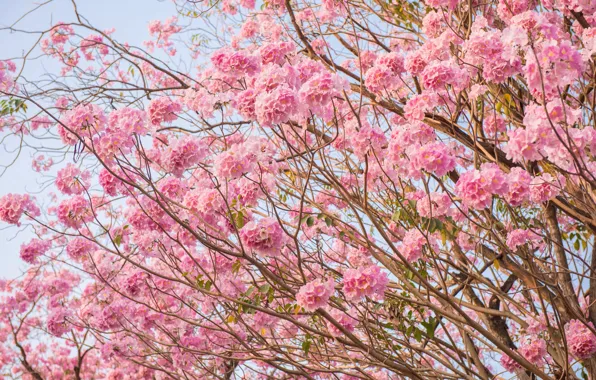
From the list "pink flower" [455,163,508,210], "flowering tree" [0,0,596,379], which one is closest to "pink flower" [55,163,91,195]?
"flowering tree" [0,0,596,379]

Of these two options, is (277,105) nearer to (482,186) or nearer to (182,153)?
(182,153)

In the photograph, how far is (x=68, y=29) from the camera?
6672 millimetres

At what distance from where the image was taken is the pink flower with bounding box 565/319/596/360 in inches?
151

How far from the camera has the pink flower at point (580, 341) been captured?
3.83m

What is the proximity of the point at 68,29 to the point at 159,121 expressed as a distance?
4111mm

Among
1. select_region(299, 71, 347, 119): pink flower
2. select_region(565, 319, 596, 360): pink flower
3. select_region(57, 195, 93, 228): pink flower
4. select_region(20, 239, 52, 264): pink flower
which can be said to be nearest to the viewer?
select_region(299, 71, 347, 119): pink flower

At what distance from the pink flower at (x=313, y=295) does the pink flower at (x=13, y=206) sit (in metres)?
2.09

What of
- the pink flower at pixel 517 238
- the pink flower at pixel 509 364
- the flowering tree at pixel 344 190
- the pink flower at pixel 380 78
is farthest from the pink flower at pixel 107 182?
the pink flower at pixel 509 364

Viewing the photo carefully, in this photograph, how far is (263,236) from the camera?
2.81 m

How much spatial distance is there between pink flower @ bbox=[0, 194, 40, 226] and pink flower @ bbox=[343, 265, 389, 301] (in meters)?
2.27

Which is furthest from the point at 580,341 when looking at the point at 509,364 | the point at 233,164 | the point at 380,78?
the point at 233,164

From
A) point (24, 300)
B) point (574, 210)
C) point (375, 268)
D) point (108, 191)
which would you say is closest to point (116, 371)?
point (24, 300)

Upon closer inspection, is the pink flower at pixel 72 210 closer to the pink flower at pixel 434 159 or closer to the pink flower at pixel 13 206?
the pink flower at pixel 13 206

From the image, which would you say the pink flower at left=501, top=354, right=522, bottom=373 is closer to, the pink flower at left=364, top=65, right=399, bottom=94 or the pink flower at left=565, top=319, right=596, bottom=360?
the pink flower at left=565, top=319, right=596, bottom=360
